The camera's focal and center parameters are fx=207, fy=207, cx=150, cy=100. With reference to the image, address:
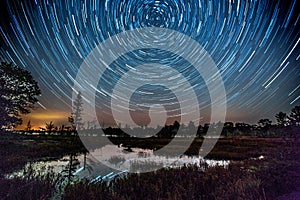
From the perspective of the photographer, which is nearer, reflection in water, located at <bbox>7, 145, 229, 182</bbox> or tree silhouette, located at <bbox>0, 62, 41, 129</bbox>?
reflection in water, located at <bbox>7, 145, 229, 182</bbox>

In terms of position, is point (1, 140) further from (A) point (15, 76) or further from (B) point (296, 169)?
(B) point (296, 169)

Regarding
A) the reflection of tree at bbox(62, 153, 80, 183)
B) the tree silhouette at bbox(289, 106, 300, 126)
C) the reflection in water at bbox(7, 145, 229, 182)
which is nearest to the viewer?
the tree silhouette at bbox(289, 106, 300, 126)

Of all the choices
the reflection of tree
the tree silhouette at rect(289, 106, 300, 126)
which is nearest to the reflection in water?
the reflection of tree

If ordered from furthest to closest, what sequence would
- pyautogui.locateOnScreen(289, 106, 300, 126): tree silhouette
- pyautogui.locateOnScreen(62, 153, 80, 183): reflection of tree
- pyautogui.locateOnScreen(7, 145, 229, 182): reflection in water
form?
1. pyautogui.locateOnScreen(7, 145, 229, 182): reflection in water
2. pyautogui.locateOnScreen(62, 153, 80, 183): reflection of tree
3. pyautogui.locateOnScreen(289, 106, 300, 126): tree silhouette

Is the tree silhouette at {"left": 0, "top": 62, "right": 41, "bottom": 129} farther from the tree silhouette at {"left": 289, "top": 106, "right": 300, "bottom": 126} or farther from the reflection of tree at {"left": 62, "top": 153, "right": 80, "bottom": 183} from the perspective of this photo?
the tree silhouette at {"left": 289, "top": 106, "right": 300, "bottom": 126}

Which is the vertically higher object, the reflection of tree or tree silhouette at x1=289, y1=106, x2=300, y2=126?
tree silhouette at x1=289, y1=106, x2=300, y2=126

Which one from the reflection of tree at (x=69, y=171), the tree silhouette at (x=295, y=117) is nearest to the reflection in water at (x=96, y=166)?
the reflection of tree at (x=69, y=171)

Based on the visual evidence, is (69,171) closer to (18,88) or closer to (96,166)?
(96,166)

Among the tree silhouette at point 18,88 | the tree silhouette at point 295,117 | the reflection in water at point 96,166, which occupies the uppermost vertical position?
the tree silhouette at point 18,88

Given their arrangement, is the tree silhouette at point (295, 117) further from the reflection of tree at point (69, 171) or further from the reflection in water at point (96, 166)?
the reflection of tree at point (69, 171)

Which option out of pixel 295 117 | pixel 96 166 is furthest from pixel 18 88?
pixel 295 117

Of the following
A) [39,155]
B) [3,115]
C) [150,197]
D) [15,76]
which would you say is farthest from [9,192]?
[15,76]

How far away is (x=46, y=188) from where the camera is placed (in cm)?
816

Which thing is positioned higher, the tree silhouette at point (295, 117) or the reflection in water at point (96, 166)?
the tree silhouette at point (295, 117)
